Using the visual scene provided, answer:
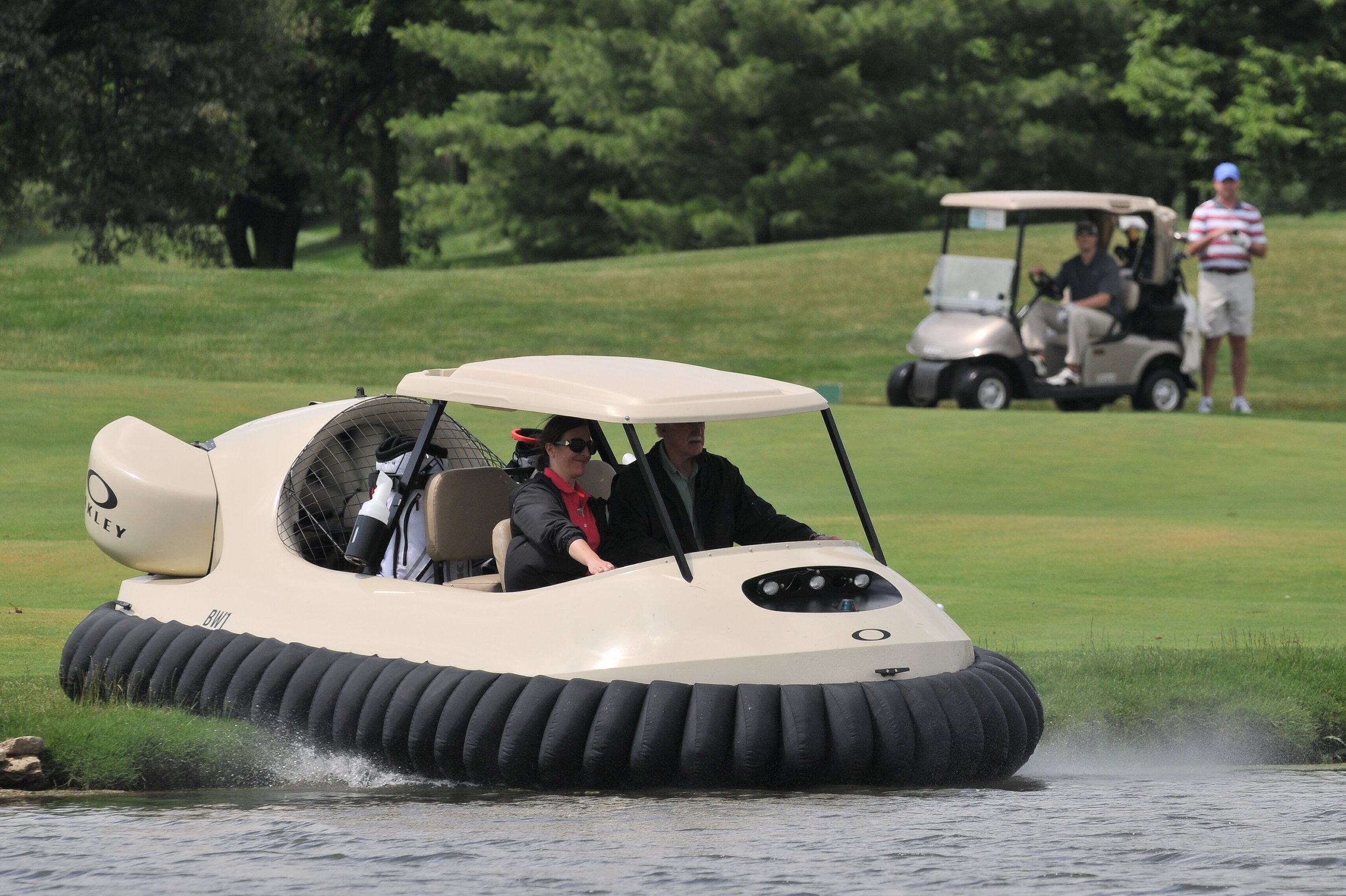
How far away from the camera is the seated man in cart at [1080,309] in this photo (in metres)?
20.2

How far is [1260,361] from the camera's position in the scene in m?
29.0

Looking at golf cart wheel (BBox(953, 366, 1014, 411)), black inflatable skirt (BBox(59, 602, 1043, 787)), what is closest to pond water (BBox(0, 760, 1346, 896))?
black inflatable skirt (BBox(59, 602, 1043, 787))

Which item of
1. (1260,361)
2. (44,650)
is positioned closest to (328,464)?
(44,650)

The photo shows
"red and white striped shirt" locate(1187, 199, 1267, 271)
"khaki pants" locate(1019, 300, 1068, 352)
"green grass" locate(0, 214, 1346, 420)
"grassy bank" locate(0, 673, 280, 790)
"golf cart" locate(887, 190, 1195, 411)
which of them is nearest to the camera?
"grassy bank" locate(0, 673, 280, 790)

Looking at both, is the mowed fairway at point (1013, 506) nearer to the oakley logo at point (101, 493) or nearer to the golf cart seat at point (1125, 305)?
the oakley logo at point (101, 493)

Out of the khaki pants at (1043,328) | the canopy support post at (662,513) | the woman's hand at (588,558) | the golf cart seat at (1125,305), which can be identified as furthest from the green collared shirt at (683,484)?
the golf cart seat at (1125,305)

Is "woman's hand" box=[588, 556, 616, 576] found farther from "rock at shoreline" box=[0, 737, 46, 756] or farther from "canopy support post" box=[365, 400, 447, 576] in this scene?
"rock at shoreline" box=[0, 737, 46, 756]

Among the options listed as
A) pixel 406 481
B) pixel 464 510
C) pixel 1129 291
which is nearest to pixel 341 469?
pixel 464 510

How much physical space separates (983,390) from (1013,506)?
5.75 m

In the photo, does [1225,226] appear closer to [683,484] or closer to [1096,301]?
[1096,301]

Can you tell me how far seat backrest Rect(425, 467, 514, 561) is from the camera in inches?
306

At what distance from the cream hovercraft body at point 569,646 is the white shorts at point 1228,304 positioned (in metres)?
14.2

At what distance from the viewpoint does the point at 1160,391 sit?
21375 millimetres

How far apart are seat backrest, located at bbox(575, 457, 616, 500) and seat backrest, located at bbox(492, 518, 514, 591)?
1123 millimetres
